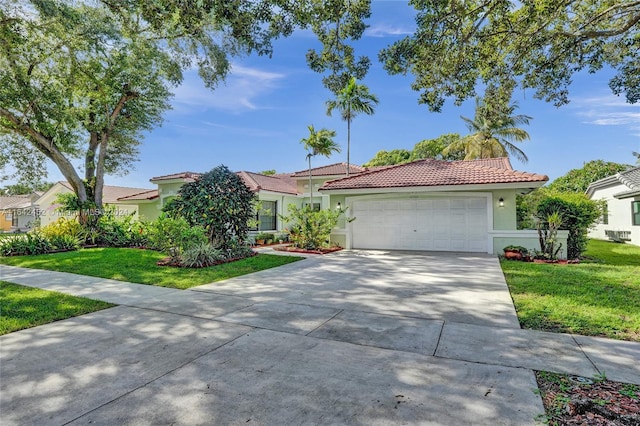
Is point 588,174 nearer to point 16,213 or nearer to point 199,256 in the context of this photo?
point 199,256

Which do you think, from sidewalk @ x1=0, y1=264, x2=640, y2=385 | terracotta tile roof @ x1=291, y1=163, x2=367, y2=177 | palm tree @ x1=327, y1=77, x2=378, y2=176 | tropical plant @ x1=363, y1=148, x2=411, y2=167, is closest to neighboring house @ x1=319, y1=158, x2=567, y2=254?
palm tree @ x1=327, y1=77, x2=378, y2=176

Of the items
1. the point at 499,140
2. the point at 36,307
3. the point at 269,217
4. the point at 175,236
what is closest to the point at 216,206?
the point at 175,236

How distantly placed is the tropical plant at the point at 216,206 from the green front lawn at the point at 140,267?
121 cm

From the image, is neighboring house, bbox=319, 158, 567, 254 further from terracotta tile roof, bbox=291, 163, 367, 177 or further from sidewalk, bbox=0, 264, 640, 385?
sidewalk, bbox=0, 264, 640, 385

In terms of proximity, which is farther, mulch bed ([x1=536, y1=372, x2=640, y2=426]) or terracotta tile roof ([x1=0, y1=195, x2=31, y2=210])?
terracotta tile roof ([x1=0, y1=195, x2=31, y2=210])

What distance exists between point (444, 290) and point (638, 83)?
29.3 feet

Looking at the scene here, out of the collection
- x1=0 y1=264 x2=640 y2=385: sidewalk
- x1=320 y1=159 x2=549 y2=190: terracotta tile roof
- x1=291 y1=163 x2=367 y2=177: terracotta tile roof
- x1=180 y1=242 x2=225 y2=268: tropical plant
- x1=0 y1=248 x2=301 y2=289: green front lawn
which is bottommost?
x1=0 y1=264 x2=640 y2=385: sidewalk

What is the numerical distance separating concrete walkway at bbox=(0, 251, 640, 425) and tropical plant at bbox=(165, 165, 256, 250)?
503 centimetres

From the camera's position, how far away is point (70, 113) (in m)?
16.3

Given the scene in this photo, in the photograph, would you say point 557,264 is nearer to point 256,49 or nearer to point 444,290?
point 444,290

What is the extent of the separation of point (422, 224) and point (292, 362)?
38.2ft

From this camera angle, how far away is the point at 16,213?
3947 cm

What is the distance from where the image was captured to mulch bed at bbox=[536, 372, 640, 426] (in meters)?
2.44

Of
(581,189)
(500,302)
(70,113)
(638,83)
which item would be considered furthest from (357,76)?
(581,189)
